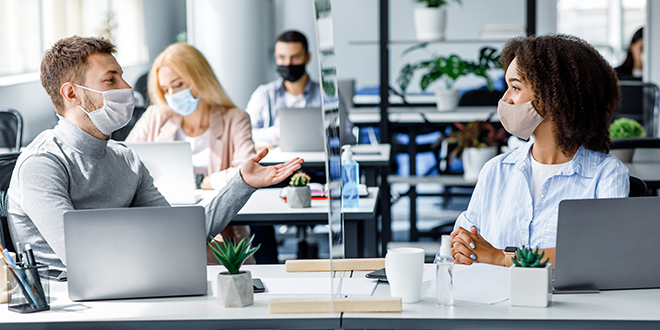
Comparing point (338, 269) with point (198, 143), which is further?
point (198, 143)

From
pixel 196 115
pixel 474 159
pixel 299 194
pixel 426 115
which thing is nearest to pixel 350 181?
pixel 299 194

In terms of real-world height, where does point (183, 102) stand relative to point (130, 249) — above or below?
above

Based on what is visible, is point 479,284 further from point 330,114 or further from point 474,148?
point 474,148

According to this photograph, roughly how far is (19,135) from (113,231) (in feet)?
9.41

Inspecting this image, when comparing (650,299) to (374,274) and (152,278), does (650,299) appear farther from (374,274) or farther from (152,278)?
(152,278)

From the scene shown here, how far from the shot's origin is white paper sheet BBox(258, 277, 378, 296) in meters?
1.32

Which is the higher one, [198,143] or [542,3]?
[542,3]

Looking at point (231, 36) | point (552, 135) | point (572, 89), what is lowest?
point (552, 135)

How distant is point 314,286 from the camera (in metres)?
1.38

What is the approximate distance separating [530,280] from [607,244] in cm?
18

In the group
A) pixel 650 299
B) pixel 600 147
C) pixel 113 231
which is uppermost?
pixel 600 147

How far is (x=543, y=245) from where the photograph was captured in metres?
1.60

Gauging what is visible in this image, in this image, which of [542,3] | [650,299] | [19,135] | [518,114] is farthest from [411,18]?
[650,299]

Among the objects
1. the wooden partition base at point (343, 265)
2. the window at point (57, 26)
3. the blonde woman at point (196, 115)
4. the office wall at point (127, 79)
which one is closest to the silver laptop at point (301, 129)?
the blonde woman at point (196, 115)
